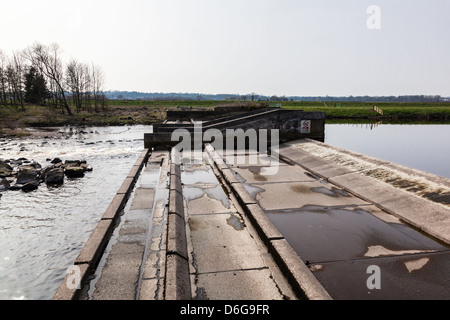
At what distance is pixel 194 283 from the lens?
4.77 metres

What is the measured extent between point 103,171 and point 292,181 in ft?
33.5

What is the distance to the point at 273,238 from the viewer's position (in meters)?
5.82

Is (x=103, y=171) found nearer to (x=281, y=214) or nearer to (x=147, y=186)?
(x=147, y=186)

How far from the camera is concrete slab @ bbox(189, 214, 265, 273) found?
209 inches

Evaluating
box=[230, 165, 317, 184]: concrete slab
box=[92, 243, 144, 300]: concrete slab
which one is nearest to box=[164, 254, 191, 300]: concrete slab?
box=[92, 243, 144, 300]: concrete slab

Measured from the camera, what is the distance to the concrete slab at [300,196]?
877 cm

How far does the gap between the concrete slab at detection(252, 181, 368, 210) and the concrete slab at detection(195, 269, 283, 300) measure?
11.8 feet

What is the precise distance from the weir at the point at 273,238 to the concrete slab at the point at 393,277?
0.02 metres

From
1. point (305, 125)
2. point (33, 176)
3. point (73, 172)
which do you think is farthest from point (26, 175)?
point (305, 125)

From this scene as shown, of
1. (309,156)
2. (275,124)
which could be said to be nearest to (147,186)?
(309,156)

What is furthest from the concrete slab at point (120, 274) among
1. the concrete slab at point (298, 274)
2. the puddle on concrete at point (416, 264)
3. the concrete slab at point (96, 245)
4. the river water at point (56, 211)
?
the puddle on concrete at point (416, 264)

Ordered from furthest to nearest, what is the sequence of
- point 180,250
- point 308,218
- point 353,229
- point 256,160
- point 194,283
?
point 256,160 → point 308,218 → point 353,229 → point 180,250 → point 194,283

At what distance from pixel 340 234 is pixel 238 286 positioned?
3188mm

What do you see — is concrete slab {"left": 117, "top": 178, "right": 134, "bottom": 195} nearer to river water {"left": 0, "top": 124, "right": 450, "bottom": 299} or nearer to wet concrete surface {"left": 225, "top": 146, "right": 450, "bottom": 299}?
river water {"left": 0, "top": 124, "right": 450, "bottom": 299}
